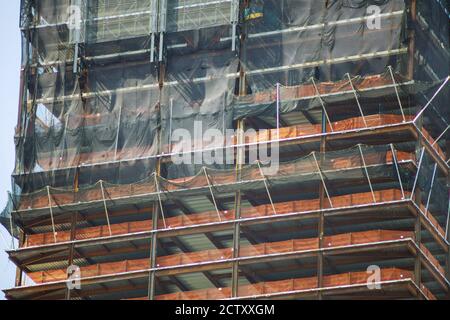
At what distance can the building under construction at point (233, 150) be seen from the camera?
383 feet

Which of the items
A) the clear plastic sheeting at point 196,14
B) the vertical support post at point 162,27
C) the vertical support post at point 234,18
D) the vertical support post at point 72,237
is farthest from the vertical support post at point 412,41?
the vertical support post at point 72,237

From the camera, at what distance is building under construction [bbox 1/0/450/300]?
11688cm

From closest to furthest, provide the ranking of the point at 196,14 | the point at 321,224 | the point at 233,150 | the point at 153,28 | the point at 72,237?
the point at 321,224, the point at 233,150, the point at 72,237, the point at 196,14, the point at 153,28

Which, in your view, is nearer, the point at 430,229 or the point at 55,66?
the point at 430,229

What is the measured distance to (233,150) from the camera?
123 meters

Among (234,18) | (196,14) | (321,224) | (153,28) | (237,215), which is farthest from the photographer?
(153,28)

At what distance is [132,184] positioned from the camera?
12456 cm
